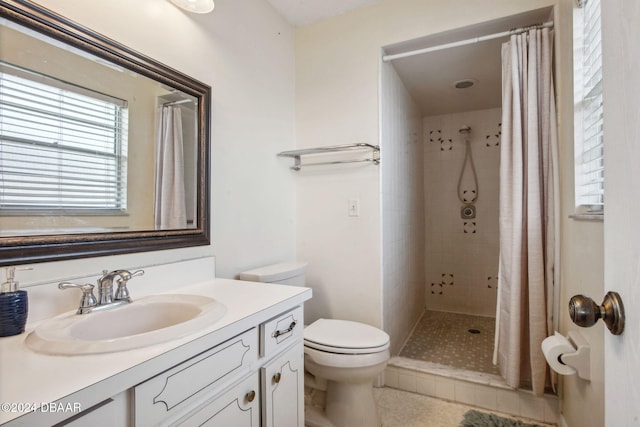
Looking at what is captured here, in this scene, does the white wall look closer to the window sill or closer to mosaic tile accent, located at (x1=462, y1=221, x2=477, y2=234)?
the window sill

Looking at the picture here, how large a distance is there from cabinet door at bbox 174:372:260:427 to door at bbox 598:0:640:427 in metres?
0.83

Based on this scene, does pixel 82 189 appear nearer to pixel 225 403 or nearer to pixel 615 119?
pixel 225 403

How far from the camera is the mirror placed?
2.90ft

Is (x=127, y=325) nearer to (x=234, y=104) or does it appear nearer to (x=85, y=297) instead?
(x=85, y=297)

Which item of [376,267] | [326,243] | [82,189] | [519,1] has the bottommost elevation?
[376,267]

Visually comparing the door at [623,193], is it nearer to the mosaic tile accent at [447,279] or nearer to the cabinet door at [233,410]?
the cabinet door at [233,410]

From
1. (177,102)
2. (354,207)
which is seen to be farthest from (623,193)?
(354,207)

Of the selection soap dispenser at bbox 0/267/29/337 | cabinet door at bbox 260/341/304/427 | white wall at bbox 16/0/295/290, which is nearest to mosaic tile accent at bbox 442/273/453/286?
white wall at bbox 16/0/295/290

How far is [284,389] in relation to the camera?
1.12m

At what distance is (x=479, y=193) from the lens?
3.24 m

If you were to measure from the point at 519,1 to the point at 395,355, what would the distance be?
7.21 ft

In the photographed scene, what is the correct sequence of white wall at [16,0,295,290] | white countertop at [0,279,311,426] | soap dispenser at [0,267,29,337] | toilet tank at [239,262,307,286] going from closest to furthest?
white countertop at [0,279,311,426] → soap dispenser at [0,267,29,337] → white wall at [16,0,295,290] → toilet tank at [239,262,307,286]

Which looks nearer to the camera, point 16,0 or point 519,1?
point 16,0

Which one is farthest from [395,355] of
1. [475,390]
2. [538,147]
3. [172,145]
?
[172,145]
